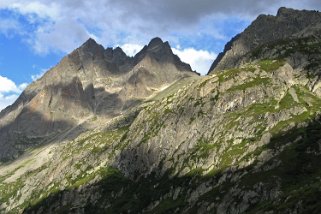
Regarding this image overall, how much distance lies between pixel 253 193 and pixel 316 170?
25140mm

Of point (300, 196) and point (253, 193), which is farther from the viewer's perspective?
point (253, 193)

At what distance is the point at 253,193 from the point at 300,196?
115ft

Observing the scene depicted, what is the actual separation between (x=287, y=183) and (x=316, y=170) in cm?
1248

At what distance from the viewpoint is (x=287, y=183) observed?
197 metres

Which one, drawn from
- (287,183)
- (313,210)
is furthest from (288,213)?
(287,183)

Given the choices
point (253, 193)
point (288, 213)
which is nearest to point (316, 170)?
point (253, 193)

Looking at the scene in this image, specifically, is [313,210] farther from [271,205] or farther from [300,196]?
[271,205]

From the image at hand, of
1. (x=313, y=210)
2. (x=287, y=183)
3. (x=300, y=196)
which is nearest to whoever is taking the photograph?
(x=313, y=210)

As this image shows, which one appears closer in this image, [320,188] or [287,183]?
[320,188]

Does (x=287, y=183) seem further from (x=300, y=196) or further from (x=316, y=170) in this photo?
(x=300, y=196)

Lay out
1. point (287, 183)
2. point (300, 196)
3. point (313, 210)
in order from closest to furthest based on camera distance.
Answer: point (313, 210)
point (300, 196)
point (287, 183)

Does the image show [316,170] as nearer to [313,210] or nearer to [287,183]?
[287,183]

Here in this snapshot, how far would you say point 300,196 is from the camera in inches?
6535

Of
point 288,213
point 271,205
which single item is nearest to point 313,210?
point 288,213
